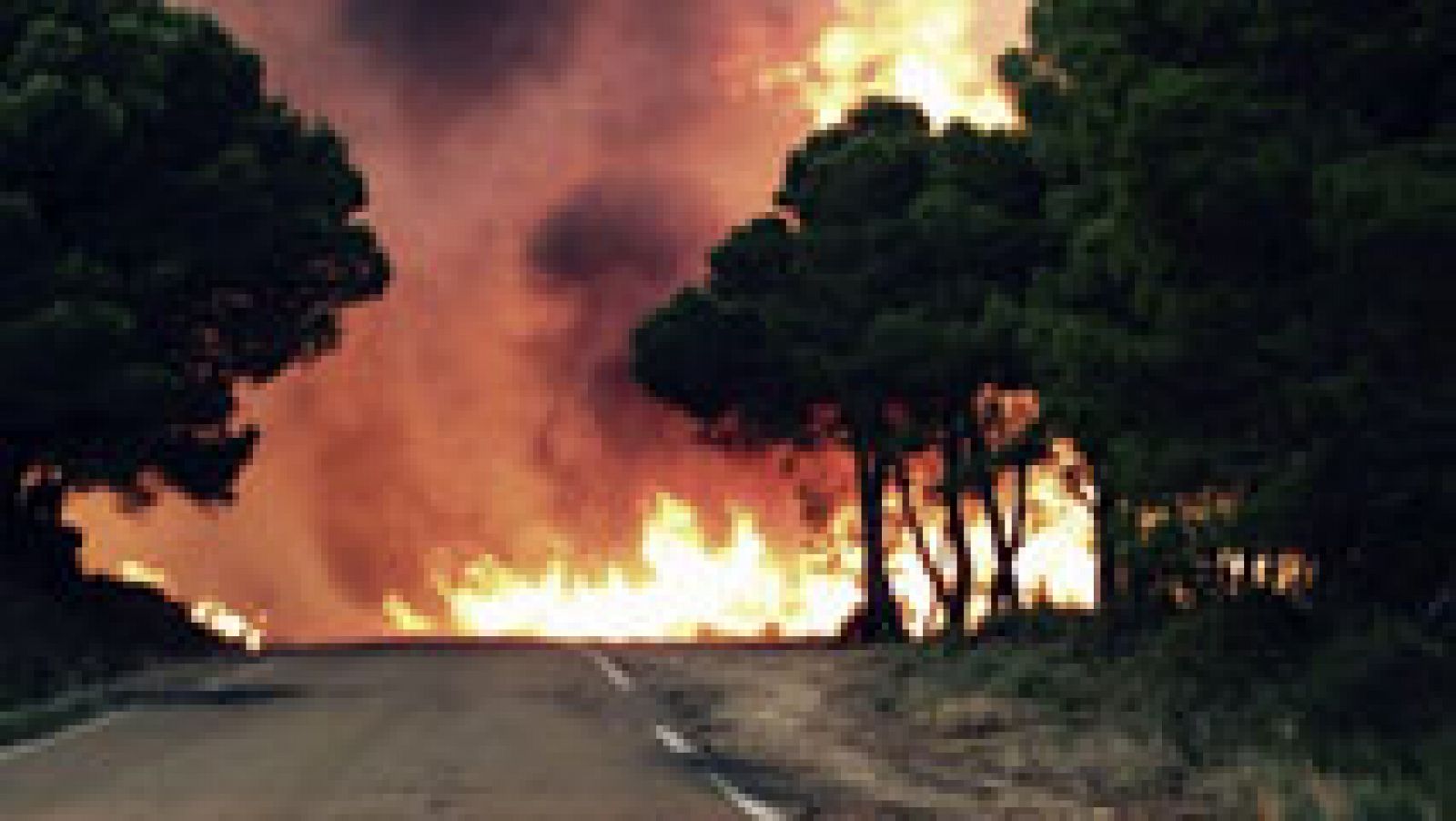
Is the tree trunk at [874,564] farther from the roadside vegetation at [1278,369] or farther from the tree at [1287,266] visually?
the tree at [1287,266]

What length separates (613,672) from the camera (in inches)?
1211

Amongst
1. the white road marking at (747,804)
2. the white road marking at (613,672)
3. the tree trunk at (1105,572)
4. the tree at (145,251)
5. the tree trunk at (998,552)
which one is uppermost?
the tree at (145,251)

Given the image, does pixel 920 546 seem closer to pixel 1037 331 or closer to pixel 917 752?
pixel 1037 331

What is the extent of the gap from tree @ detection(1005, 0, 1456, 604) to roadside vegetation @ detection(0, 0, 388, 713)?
14598mm

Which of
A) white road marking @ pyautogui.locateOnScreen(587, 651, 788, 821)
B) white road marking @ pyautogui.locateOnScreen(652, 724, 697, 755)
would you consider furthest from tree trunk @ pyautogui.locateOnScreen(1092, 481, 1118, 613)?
white road marking @ pyautogui.locateOnScreen(652, 724, 697, 755)

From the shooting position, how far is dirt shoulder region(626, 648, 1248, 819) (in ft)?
49.9

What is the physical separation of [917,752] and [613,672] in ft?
38.3

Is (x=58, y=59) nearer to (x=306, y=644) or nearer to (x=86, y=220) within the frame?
(x=86, y=220)

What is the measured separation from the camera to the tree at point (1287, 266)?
1820 centimetres

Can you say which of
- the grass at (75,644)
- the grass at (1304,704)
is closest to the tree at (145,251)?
the grass at (75,644)

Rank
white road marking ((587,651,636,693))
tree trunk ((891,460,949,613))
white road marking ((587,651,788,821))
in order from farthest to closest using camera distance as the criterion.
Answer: tree trunk ((891,460,949,613)) → white road marking ((587,651,636,693)) → white road marking ((587,651,788,821))

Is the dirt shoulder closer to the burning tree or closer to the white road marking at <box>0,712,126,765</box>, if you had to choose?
the white road marking at <box>0,712,126,765</box>

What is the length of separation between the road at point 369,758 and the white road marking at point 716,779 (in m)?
0.09

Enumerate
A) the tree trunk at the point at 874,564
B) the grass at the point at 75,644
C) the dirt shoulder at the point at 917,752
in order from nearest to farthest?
the dirt shoulder at the point at 917,752, the grass at the point at 75,644, the tree trunk at the point at 874,564
